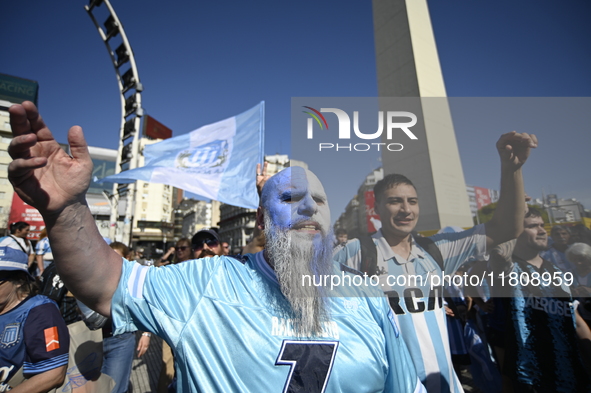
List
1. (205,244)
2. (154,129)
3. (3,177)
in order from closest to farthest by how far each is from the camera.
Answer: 1. (205,244)
2. (3,177)
3. (154,129)

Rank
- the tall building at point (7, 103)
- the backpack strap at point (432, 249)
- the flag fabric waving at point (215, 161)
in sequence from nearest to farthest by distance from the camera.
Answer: the backpack strap at point (432, 249) → the flag fabric waving at point (215, 161) → the tall building at point (7, 103)

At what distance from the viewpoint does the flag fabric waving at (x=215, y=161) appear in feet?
17.0

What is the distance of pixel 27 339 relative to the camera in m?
1.88

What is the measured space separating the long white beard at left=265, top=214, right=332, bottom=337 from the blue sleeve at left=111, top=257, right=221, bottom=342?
0.33 m

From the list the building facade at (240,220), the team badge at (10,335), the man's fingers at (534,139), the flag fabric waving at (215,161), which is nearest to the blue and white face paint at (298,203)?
the man's fingers at (534,139)

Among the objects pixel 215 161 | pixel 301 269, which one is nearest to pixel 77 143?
pixel 301 269

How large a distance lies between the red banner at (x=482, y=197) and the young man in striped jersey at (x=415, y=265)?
0.32 ft

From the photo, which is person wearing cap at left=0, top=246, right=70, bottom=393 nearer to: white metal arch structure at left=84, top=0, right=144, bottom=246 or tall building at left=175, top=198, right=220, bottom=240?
white metal arch structure at left=84, top=0, right=144, bottom=246

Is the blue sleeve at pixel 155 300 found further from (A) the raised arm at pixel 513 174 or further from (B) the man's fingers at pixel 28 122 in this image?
(A) the raised arm at pixel 513 174

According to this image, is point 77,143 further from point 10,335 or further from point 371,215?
point 10,335

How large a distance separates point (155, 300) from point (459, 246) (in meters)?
1.76

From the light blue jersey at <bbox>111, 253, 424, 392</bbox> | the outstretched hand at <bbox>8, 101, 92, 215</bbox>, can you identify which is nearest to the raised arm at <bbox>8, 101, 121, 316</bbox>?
the outstretched hand at <bbox>8, 101, 92, 215</bbox>

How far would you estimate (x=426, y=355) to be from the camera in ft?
6.33

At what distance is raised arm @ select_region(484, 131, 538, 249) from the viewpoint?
155 cm
